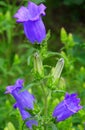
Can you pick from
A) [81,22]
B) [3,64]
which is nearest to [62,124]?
[3,64]

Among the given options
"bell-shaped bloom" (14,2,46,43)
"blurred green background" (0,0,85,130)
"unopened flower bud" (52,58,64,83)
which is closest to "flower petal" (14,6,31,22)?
"bell-shaped bloom" (14,2,46,43)

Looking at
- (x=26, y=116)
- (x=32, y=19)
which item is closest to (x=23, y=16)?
(x=32, y=19)

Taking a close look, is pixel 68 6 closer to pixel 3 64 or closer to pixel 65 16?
pixel 65 16

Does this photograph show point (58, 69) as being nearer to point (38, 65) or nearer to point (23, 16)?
point (38, 65)

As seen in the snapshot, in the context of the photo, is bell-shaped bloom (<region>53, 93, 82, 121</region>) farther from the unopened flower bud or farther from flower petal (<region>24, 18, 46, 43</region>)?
flower petal (<region>24, 18, 46, 43</region>)

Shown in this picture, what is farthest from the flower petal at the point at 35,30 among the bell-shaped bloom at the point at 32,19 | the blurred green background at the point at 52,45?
the blurred green background at the point at 52,45

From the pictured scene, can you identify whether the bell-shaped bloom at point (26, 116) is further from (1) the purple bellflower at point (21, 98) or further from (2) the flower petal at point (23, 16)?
(2) the flower petal at point (23, 16)
